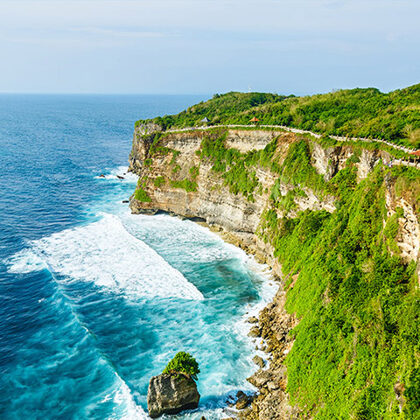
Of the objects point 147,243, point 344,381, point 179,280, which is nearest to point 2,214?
point 147,243

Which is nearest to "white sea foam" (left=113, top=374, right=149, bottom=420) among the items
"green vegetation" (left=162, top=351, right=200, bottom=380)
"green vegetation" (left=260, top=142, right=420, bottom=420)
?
"green vegetation" (left=162, top=351, right=200, bottom=380)

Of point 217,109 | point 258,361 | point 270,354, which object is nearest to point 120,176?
point 217,109

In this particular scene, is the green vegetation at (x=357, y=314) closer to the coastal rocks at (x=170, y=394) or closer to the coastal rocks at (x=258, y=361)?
the coastal rocks at (x=258, y=361)

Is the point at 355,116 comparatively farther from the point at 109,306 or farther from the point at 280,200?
the point at 109,306

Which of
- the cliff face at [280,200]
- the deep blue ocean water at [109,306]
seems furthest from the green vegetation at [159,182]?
the deep blue ocean water at [109,306]

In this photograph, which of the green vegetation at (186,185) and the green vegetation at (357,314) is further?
the green vegetation at (186,185)

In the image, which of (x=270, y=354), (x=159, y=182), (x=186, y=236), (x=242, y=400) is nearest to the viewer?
(x=242, y=400)
